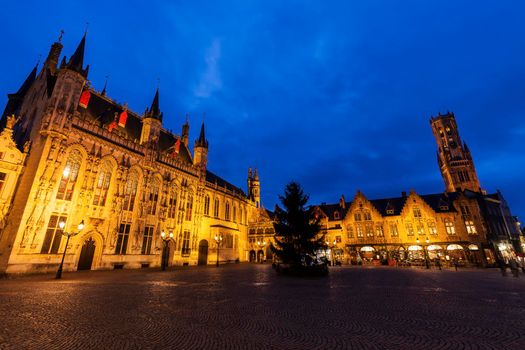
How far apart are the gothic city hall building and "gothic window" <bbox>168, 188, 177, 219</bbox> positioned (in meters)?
0.18

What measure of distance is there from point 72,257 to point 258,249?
33422 mm

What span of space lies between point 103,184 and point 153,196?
628 cm

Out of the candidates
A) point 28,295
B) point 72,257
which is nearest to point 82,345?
point 28,295

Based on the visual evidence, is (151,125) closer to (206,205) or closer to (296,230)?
(206,205)

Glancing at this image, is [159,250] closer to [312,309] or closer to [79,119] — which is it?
[79,119]

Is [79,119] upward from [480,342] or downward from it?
upward

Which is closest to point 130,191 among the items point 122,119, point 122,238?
point 122,238

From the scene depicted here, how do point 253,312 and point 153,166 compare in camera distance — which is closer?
point 253,312

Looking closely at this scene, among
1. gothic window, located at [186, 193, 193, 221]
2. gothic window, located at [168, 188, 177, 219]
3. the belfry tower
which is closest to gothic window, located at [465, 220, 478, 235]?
the belfry tower

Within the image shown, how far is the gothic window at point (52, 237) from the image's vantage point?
21094 mm

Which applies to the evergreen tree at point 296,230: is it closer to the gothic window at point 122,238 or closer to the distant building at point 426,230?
the gothic window at point 122,238

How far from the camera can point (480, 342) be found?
520 centimetres

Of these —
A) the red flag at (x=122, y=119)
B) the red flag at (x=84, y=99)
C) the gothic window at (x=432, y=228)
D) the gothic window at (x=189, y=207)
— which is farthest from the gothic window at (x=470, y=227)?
the red flag at (x=84, y=99)

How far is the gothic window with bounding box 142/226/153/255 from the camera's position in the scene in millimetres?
28734
